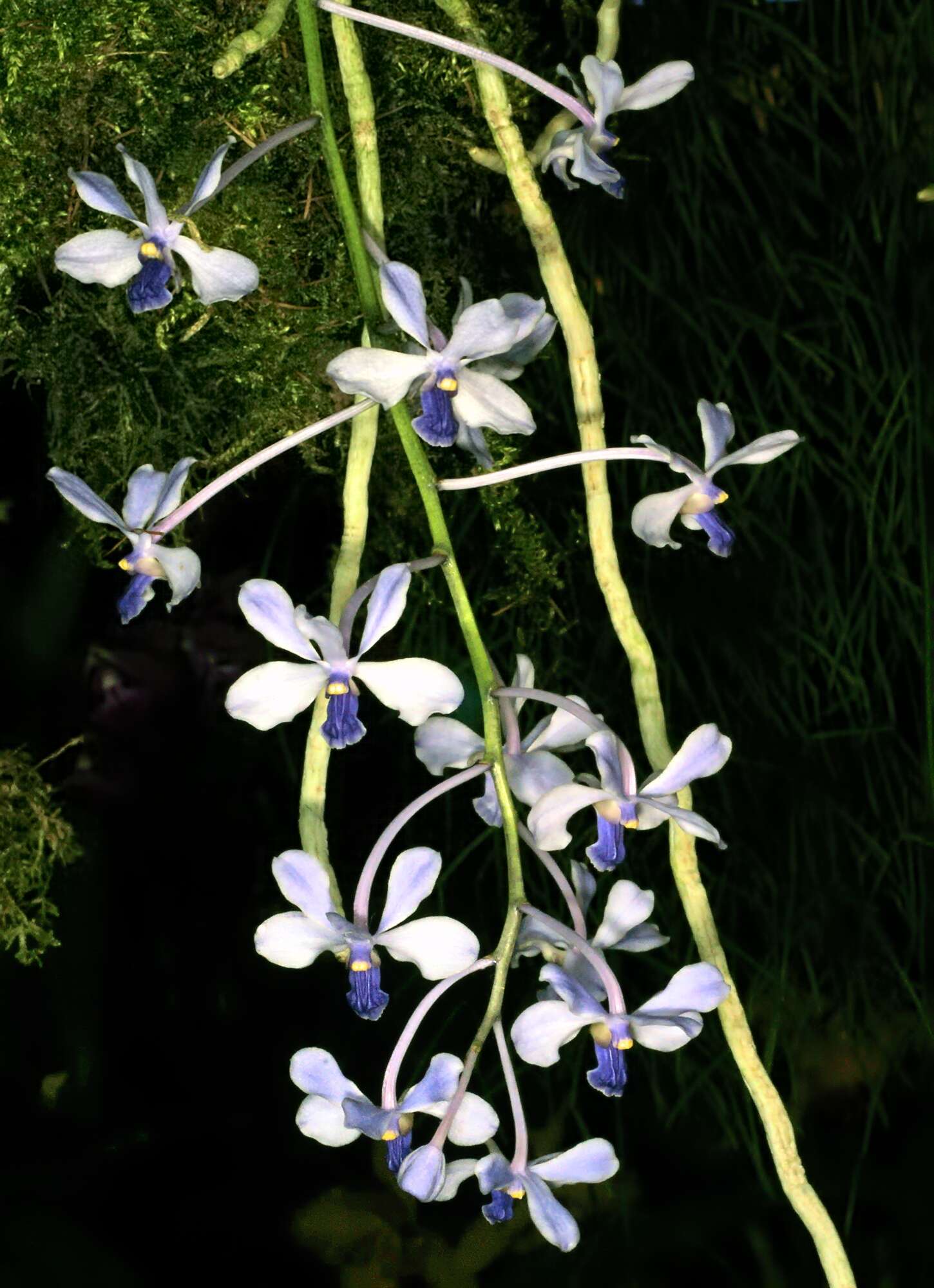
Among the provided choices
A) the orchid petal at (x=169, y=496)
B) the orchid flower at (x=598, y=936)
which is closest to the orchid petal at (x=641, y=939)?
the orchid flower at (x=598, y=936)

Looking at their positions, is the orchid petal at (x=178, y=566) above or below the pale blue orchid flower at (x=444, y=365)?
below

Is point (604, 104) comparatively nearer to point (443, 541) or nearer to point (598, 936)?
point (443, 541)

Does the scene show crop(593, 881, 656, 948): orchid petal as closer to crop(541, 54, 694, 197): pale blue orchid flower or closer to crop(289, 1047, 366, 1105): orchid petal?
crop(289, 1047, 366, 1105): orchid petal

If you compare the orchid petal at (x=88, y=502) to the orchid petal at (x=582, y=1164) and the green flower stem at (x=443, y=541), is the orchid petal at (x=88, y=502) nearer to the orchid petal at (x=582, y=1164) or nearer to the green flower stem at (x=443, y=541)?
the green flower stem at (x=443, y=541)

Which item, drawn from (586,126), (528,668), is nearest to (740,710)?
(528,668)

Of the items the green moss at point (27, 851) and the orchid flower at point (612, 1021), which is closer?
the orchid flower at point (612, 1021)

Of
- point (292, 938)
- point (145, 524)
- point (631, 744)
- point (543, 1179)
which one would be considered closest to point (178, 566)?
point (145, 524)

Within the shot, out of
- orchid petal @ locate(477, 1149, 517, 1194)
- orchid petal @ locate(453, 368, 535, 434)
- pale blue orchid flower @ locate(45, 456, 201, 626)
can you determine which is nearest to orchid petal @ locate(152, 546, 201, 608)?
pale blue orchid flower @ locate(45, 456, 201, 626)
